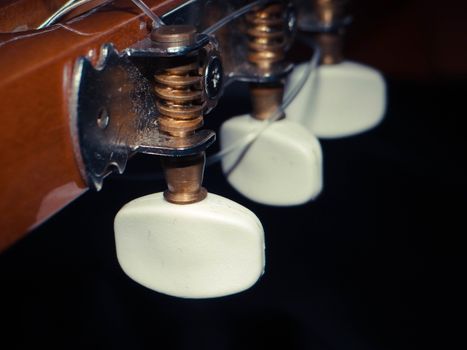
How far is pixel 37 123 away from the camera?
0.40 metres

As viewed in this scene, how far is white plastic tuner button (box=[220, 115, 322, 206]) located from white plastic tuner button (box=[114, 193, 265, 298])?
0.12 meters

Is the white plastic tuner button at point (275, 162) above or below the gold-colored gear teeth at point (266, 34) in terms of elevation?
below

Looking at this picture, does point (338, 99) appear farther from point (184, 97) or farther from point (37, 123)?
point (37, 123)

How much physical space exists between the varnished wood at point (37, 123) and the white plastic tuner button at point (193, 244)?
72mm

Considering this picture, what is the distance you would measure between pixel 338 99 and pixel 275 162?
0.18 meters

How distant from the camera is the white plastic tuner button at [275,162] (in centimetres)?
61

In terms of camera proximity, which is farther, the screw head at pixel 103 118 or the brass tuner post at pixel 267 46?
the brass tuner post at pixel 267 46

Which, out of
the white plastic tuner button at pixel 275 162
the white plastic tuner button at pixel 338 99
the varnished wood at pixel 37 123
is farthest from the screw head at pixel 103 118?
the white plastic tuner button at pixel 338 99

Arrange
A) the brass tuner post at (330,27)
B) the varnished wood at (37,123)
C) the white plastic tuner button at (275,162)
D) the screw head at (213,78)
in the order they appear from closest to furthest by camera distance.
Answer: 1. the varnished wood at (37,123)
2. the screw head at (213,78)
3. the white plastic tuner button at (275,162)
4. the brass tuner post at (330,27)

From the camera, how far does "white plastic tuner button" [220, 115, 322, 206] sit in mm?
612

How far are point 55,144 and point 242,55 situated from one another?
269 mm

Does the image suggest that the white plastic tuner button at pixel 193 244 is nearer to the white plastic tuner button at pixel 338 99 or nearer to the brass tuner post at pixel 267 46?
the brass tuner post at pixel 267 46

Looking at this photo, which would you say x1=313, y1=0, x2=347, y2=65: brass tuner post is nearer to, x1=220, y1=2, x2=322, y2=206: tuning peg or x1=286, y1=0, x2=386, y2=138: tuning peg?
x1=286, y1=0, x2=386, y2=138: tuning peg

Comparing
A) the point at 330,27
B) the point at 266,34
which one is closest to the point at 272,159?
the point at 266,34
